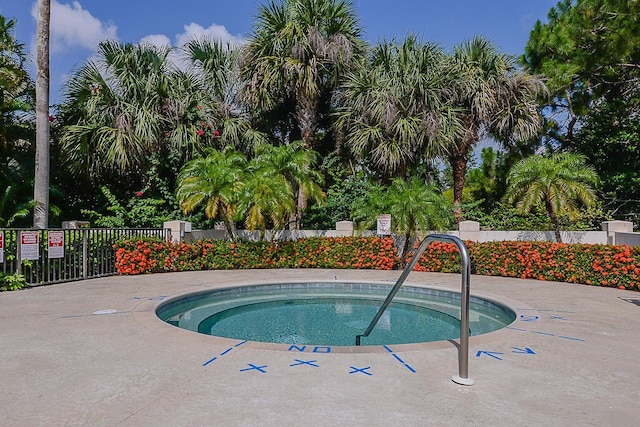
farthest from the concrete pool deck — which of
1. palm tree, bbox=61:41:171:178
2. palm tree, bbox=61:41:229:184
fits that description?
palm tree, bbox=61:41:229:184

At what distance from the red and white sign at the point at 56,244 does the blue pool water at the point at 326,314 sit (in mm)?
3631

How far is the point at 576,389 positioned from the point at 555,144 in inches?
732

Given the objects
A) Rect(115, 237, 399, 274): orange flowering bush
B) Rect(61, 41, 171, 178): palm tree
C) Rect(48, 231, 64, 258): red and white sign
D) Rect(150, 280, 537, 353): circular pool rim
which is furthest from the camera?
Rect(61, 41, 171, 178): palm tree

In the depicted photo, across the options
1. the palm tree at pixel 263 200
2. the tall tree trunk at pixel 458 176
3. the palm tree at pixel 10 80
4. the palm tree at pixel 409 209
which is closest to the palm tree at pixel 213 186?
the palm tree at pixel 263 200

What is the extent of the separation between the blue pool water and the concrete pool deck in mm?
1168

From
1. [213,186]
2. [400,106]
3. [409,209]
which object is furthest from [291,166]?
[400,106]

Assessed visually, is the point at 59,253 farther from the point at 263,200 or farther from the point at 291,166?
the point at 291,166

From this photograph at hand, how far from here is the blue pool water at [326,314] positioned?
6832mm

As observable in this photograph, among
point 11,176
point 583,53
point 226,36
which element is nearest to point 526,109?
point 583,53

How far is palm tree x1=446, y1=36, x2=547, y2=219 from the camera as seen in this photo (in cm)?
1500

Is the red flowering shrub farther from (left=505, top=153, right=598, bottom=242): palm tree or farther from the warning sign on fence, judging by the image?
the warning sign on fence

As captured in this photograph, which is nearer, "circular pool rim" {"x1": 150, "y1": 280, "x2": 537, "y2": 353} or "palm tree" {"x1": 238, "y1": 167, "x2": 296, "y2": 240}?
"circular pool rim" {"x1": 150, "y1": 280, "x2": 537, "y2": 353}

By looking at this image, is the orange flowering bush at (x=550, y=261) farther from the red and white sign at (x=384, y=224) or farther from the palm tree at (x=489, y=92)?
the palm tree at (x=489, y=92)

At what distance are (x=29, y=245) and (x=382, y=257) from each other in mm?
9228
